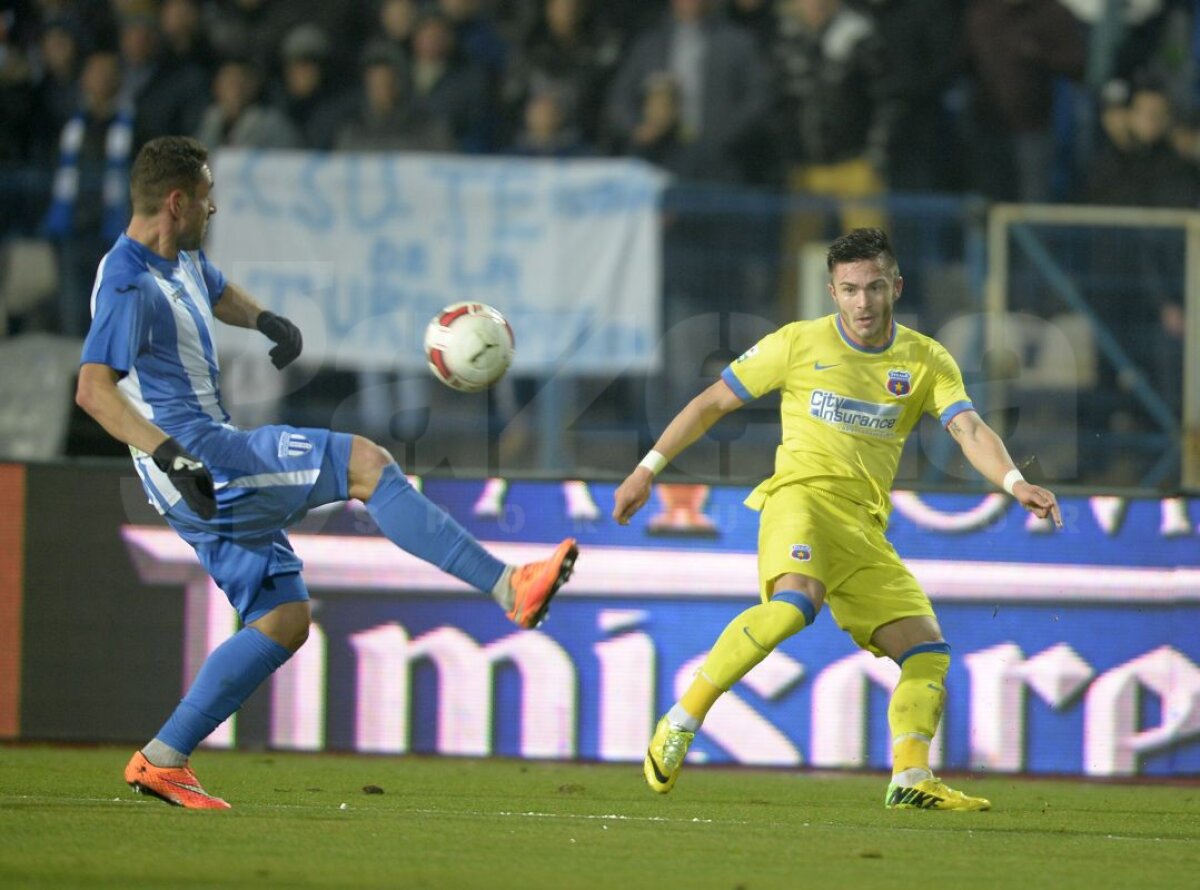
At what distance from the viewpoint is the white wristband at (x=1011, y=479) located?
21.2 feet

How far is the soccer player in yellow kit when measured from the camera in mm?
6664

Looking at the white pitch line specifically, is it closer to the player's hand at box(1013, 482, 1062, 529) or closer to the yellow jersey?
the yellow jersey

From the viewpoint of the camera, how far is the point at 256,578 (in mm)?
6246

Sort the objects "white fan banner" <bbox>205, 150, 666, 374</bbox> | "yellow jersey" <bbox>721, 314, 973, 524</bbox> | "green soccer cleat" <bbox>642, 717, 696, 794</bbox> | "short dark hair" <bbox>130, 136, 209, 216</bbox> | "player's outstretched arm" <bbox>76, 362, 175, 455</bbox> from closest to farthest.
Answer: "player's outstretched arm" <bbox>76, 362, 175, 455</bbox> < "short dark hair" <bbox>130, 136, 209, 216</bbox> < "green soccer cleat" <bbox>642, 717, 696, 794</bbox> < "yellow jersey" <bbox>721, 314, 973, 524</bbox> < "white fan banner" <bbox>205, 150, 666, 374</bbox>

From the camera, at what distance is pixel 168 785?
6.14 m

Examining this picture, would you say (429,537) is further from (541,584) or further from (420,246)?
(420,246)

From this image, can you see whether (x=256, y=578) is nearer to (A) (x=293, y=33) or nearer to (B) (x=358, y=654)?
(B) (x=358, y=654)

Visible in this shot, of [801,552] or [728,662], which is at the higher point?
[801,552]

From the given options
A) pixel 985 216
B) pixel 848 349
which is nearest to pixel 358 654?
pixel 848 349

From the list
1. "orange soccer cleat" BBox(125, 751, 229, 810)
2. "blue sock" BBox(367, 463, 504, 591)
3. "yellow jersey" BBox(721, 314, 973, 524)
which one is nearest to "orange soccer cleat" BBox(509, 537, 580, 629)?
"blue sock" BBox(367, 463, 504, 591)

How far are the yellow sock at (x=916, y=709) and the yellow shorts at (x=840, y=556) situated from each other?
0.62 ft

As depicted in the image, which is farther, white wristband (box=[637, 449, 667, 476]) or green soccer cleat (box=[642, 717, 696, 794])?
white wristband (box=[637, 449, 667, 476])

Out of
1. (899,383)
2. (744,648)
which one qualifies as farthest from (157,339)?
(899,383)

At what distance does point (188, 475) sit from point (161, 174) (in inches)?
42.5
